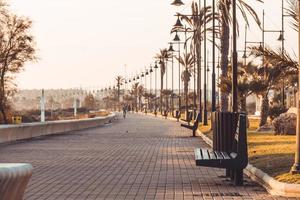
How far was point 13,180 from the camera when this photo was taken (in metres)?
5.86

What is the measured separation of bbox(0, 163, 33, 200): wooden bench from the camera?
18.7 feet

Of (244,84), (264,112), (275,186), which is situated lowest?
(275,186)

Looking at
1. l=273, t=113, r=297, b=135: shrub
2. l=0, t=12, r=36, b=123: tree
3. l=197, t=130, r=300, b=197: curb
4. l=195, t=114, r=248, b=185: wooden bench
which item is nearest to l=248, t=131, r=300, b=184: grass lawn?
l=197, t=130, r=300, b=197: curb

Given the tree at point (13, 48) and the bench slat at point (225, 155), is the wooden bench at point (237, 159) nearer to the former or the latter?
the bench slat at point (225, 155)

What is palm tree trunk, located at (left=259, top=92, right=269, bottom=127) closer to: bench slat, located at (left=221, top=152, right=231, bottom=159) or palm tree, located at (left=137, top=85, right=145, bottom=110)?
bench slat, located at (left=221, top=152, right=231, bottom=159)

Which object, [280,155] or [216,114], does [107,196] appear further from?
[280,155]

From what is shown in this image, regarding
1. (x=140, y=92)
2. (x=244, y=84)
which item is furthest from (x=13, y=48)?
(x=140, y=92)

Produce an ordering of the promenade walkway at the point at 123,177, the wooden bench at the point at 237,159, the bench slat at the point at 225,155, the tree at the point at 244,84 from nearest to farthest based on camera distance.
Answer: the promenade walkway at the point at 123,177, the wooden bench at the point at 237,159, the bench slat at the point at 225,155, the tree at the point at 244,84

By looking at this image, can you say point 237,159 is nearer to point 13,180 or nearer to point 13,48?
point 13,180

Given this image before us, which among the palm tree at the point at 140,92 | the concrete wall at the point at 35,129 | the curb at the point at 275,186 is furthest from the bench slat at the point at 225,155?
the palm tree at the point at 140,92

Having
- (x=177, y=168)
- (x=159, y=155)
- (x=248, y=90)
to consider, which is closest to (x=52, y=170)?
(x=177, y=168)

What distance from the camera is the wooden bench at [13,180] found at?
224 inches

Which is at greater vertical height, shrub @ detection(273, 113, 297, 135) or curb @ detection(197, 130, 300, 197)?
shrub @ detection(273, 113, 297, 135)

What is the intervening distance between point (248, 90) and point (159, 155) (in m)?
16.3
